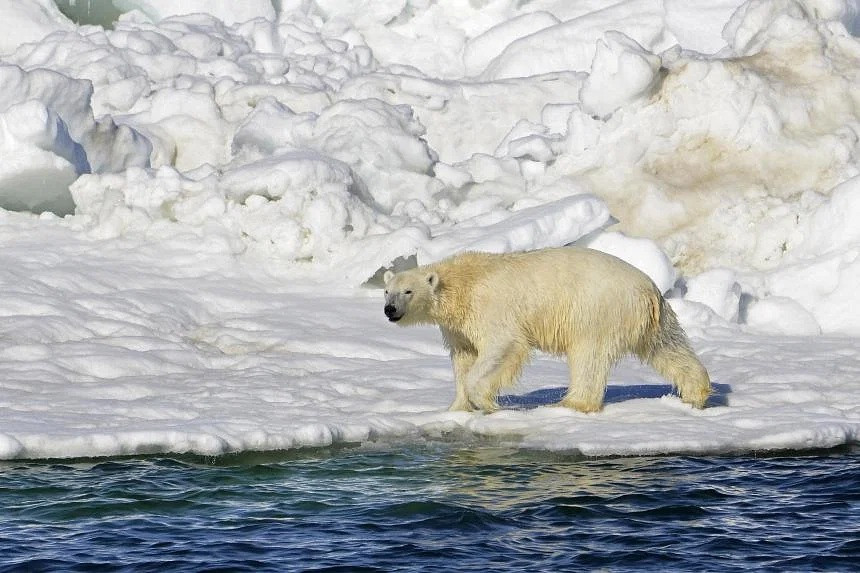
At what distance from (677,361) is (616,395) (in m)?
0.92

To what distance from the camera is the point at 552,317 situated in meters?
9.44

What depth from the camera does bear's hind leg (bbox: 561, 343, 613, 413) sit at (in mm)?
9383

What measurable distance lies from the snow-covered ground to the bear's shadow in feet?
0.19

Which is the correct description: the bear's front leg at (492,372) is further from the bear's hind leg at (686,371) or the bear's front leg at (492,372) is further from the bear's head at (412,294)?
the bear's hind leg at (686,371)

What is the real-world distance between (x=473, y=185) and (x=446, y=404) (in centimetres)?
700

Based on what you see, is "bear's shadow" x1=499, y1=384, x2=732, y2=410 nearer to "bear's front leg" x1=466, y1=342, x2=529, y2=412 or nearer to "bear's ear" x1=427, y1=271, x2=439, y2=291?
"bear's front leg" x1=466, y1=342, x2=529, y2=412

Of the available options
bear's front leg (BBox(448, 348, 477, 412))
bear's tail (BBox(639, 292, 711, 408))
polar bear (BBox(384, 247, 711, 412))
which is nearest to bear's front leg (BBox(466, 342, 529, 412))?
polar bear (BBox(384, 247, 711, 412))

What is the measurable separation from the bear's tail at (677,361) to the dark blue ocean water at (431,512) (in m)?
1.19

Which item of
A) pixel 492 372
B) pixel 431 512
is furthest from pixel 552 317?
pixel 431 512

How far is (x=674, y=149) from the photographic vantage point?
16250mm

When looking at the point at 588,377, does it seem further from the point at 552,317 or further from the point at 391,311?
the point at 391,311

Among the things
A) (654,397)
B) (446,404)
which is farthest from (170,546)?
(654,397)

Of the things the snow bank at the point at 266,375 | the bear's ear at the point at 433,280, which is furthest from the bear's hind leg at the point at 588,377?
the bear's ear at the point at 433,280

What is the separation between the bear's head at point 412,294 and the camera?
370 inches
